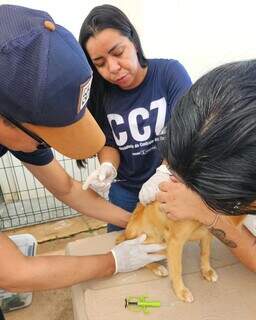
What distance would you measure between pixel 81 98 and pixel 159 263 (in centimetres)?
62

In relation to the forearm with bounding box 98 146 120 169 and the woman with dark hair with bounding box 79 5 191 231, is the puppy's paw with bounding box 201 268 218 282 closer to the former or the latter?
the woman with dark hair with bounding box 79 5 191 231

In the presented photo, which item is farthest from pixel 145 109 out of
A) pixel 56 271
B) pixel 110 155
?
pixel 56 271

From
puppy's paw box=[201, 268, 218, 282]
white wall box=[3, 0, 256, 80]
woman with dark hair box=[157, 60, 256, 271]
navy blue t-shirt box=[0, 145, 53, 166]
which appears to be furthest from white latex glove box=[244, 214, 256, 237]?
white wall box=[3, 0, 256, 80]

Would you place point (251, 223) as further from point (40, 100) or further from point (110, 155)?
point (40, 100)

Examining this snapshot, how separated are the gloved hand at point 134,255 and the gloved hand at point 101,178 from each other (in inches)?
9.0

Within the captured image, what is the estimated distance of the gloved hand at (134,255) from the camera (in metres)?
0.92

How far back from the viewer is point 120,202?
4.24 feet

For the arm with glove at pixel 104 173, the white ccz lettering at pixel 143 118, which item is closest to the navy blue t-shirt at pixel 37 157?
the arm with glove at pixel 104 173

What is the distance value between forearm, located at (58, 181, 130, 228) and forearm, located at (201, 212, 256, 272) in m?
0.37

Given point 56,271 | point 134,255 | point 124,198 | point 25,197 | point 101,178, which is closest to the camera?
point 56,271

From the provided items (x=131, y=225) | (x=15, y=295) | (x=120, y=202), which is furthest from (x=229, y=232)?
(x=15, y=295)

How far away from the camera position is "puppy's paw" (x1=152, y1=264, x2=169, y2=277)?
0.93m

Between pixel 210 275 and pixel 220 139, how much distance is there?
0.62m

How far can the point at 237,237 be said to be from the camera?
2.72ft
